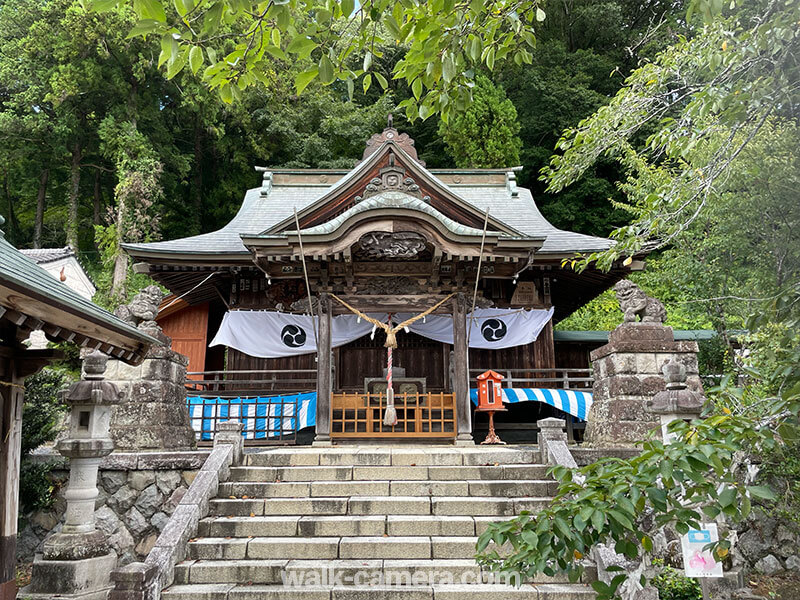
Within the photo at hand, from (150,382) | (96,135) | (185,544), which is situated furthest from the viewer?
(96,135)

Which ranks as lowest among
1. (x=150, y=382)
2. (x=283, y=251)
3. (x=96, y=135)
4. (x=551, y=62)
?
(x=150, y=382)

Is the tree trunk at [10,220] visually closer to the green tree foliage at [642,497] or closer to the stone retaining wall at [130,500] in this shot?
the stone retaining wall at [130,500]

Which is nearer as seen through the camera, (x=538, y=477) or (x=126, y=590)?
(x=126, y=590)

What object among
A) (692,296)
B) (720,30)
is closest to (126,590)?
(720,30)

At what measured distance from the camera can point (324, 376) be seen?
30.2 feet

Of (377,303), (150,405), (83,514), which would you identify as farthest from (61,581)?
(377,303)

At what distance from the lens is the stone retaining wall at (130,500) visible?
6.88 m

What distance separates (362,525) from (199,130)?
25292 mm

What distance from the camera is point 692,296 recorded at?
15.1 meters

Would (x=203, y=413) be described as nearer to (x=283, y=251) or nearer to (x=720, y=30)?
(x=283, y=251)

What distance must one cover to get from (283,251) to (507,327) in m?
5.42

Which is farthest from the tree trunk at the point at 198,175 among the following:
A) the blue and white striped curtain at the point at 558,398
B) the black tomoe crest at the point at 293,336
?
the blue and white striped curtain at the point at 558,398

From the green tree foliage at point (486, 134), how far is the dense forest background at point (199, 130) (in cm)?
6

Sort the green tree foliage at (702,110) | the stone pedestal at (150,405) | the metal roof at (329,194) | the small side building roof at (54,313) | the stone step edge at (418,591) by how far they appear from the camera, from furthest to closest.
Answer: the metal roof at (329,194) → the stone pedestal at (150,405) → the stone step edge at (418,591) → the small side building roof at (54,313) → the green tree foliage at (702,110)
